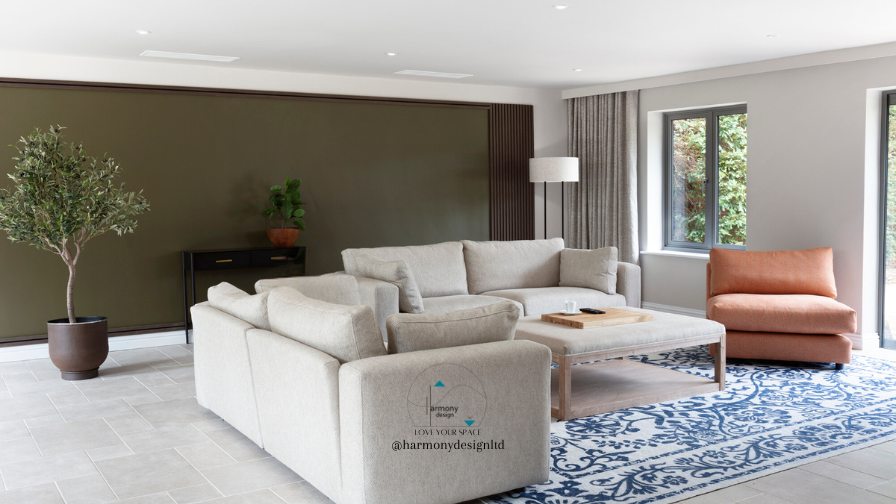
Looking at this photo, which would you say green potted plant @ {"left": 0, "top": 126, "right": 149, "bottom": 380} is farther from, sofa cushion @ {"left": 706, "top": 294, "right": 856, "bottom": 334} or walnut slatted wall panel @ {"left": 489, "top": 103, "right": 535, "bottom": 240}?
sofa cushion @ {"left": 706, "top": 294, "right": 856, "bottom": 334}

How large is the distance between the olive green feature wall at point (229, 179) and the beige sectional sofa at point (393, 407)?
349 cm

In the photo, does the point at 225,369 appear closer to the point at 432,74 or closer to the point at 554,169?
the point at 432,74

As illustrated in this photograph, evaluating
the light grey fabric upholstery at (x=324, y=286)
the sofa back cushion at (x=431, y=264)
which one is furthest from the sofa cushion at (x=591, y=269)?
the light grey fabric upholstery at (x=324, y=286)

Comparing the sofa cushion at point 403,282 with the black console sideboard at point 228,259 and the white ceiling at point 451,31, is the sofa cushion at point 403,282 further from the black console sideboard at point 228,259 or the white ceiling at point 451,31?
the white ceiling at point 451,31

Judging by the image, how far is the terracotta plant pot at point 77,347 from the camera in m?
5.17

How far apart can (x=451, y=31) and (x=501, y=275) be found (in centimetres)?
224

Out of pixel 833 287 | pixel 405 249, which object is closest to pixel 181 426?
pixel 405 249

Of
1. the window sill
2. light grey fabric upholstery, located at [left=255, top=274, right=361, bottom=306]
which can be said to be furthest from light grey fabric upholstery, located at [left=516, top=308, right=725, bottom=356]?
the window sill

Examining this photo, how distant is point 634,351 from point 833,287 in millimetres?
2368

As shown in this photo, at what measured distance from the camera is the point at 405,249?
6207mm

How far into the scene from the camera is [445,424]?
2.86m

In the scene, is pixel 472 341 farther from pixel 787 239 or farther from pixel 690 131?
pixel 690 131

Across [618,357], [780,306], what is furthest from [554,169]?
[618,357]

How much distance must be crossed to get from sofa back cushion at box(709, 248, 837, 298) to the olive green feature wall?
9.73 ft
